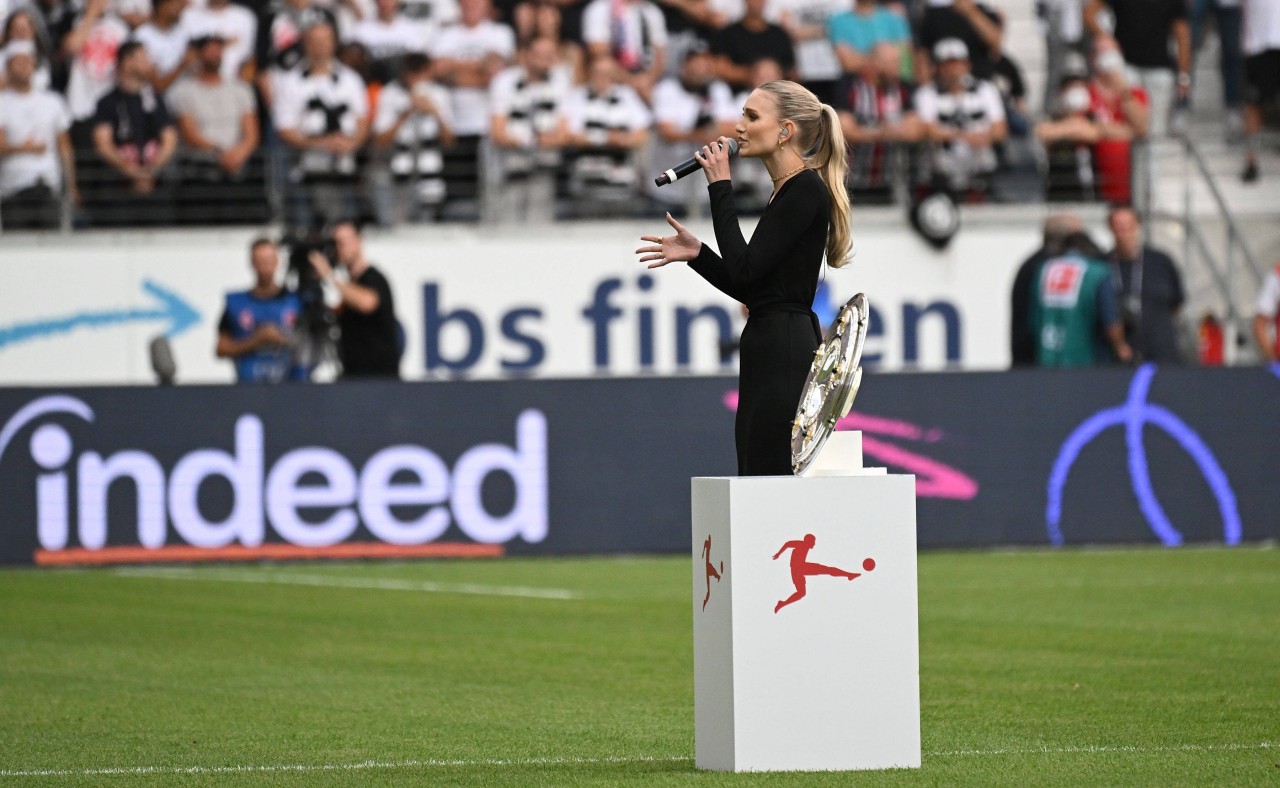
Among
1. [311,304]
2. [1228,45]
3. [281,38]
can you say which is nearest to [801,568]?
[311,304]

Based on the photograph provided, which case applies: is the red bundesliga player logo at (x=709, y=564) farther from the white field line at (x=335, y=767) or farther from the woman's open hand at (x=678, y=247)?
the woman's open hand at (x=678, y=247)

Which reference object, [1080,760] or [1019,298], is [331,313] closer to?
[1019,298]

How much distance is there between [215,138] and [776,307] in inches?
529

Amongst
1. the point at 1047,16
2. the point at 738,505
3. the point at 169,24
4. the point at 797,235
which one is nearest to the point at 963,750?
the point at 738,505

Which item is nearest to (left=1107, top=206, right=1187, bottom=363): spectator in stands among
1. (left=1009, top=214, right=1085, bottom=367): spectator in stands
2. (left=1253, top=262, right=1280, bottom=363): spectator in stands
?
(left=1009, top=214, right=1085, bottom=367): spectator in stands

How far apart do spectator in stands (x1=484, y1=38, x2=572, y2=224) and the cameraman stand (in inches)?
118

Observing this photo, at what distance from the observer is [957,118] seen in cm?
1973

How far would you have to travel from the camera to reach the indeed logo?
15.6 metres

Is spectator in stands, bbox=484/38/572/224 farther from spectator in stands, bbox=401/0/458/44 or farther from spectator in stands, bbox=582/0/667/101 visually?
spectator in stands, bbox=401/0/458/44

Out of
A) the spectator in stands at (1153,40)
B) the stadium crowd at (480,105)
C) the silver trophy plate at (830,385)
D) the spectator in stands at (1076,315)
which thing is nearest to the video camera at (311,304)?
the stadium crowd at (480,105)

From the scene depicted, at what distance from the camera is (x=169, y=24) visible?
63.7 ft

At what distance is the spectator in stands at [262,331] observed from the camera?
661 inches

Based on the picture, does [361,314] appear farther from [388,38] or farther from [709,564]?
[709,564]

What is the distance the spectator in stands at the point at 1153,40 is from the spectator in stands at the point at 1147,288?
3.51m
